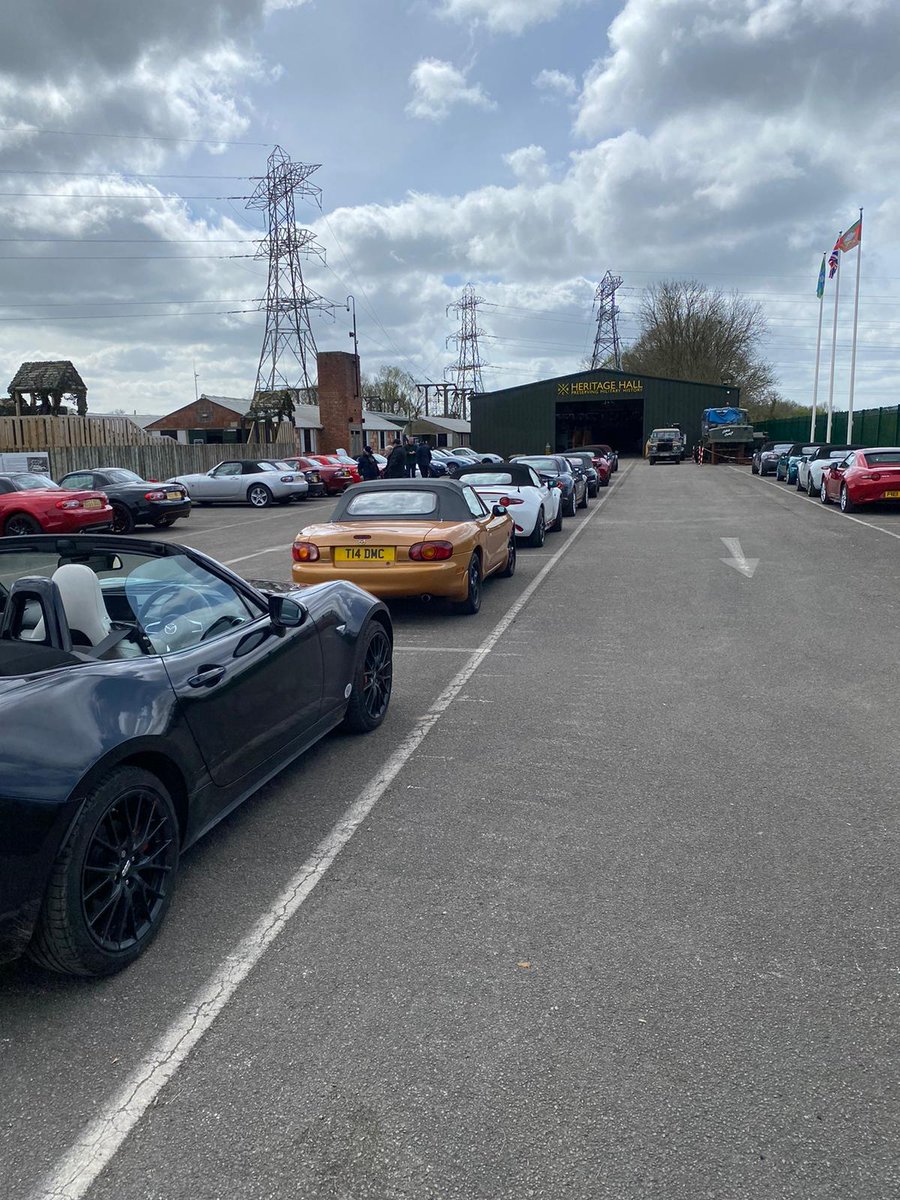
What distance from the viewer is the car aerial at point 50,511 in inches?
663

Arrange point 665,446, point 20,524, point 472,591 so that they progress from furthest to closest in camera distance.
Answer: point 665,446 < point 20,524 < point 472,591

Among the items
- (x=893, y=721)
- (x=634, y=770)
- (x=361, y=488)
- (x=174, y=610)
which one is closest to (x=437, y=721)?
(x=634, y=770)

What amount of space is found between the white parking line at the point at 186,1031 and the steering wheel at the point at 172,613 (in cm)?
107

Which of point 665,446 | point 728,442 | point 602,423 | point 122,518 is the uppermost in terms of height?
point 602,423

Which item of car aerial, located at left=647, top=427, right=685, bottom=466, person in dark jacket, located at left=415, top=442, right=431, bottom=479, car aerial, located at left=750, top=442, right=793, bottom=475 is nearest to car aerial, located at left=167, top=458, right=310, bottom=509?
person in dark jacket, located at left=415, top=442, right=431, bottom=479

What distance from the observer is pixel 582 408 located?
6638 centimetres

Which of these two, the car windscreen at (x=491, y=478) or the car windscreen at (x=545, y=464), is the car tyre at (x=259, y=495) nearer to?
the car windscreen at (x=545, y=464)

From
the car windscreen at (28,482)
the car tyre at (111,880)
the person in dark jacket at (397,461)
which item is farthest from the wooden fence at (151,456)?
the car tyre at (111,880)

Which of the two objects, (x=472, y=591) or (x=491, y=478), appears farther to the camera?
(x=491, y=478)

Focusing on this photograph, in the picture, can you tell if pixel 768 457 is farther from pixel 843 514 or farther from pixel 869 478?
pixel 869 478

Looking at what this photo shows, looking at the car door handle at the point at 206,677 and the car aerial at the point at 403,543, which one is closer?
the car door handle at the point at 206,677

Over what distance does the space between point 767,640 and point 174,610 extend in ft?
18.3

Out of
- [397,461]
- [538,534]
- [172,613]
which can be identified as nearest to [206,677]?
[172,613]

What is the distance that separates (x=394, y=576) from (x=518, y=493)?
261 inches
